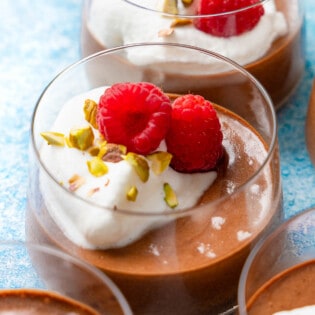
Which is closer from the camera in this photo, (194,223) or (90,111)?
(194,223)

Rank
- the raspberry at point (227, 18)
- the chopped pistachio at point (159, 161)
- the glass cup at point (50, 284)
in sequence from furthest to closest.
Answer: the raspberry at point (227, 18), the chopped pistachio at point (159, 161), the glass cup at point (50, 284)

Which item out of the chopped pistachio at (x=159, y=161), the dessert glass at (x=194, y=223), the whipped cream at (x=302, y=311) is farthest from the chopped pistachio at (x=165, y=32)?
the whipped cream at (x=302, y=311)

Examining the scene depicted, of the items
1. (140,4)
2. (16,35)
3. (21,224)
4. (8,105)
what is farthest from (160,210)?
(16,35)

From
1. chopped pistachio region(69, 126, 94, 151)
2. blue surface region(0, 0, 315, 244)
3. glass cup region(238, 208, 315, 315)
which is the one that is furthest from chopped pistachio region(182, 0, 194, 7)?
glass cup region(238, 208, 315, 315)

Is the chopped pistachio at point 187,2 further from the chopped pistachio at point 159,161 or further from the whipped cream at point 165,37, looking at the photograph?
the chopped pistachio at point 159,161

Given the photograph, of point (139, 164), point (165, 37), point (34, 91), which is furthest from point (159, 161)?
point (34, 91)

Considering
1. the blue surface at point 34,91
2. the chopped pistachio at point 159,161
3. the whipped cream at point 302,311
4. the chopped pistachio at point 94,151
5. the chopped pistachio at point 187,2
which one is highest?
the chopped pistachio at point 187,2

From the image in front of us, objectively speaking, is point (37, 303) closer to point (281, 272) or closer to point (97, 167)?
point (97, 167)
